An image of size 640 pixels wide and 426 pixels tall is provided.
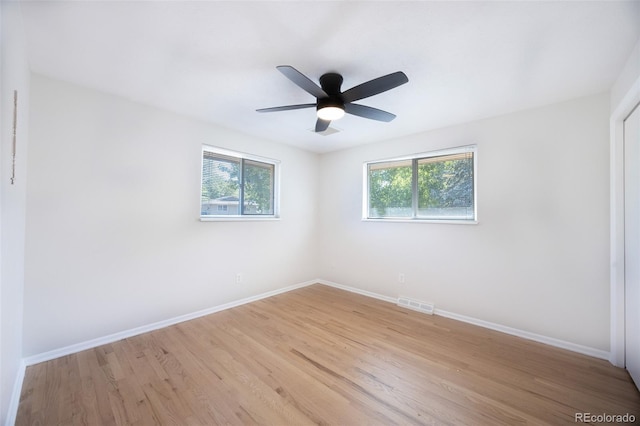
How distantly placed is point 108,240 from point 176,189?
33.0 inches

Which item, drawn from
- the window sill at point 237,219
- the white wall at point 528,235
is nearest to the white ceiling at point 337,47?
the white wall at point 528,235

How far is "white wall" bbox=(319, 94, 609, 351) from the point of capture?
7.74ft

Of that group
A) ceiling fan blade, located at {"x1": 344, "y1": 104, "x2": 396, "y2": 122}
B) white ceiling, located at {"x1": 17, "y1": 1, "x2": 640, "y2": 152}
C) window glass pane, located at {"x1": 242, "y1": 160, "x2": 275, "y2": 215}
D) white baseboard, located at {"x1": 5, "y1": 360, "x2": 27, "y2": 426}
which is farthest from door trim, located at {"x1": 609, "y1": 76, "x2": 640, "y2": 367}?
white baseboard, located at {"x1": 5, "y1": 360, "x2": 27, "y2": 426}

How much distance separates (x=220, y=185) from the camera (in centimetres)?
347

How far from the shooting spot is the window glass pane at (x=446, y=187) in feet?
10.5

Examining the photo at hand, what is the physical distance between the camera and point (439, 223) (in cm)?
328

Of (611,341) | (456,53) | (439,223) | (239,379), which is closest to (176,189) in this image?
(239,379)

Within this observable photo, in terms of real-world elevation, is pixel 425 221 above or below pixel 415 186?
below

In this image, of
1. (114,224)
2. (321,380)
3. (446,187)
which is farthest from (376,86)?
(114,224)

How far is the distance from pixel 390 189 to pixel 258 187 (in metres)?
2.11

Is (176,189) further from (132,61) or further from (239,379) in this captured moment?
(239,379)

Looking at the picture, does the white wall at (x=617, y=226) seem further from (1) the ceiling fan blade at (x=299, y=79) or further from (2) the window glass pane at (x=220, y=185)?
(2) the window glass pane at (x=220, y=185)

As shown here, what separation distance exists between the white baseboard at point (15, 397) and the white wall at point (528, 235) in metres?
3.70

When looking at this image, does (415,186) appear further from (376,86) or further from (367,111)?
(376,86)
